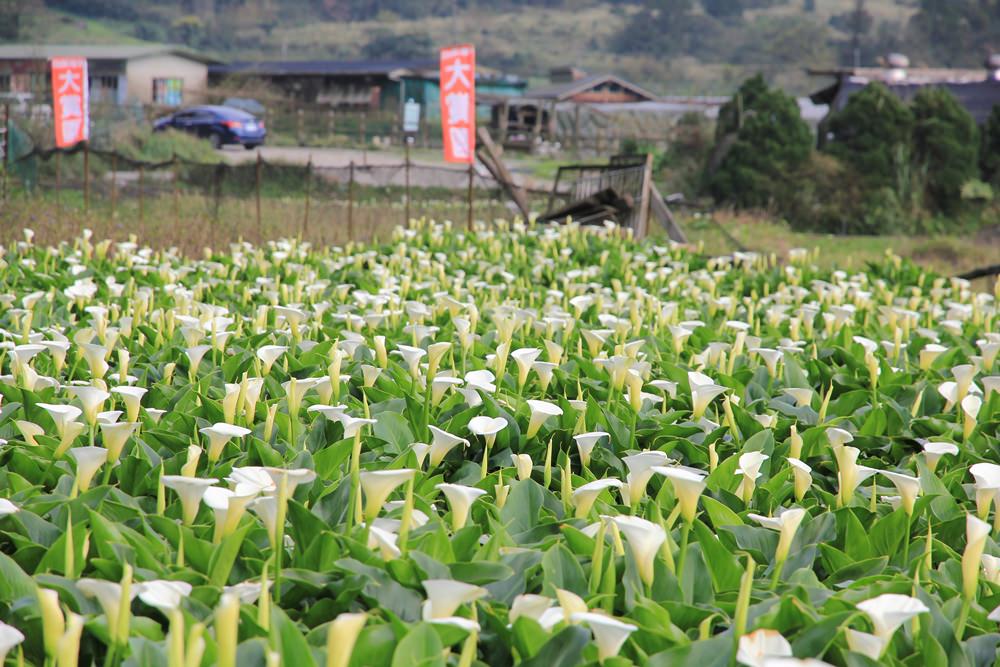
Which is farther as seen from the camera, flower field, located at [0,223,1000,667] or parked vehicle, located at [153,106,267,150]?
parked vehicle, located at [153,106,267,150]

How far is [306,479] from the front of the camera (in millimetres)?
2105

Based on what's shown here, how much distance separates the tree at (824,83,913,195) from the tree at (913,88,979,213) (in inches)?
17.2

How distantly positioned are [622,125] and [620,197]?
97.3ft

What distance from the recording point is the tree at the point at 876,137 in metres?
21.4

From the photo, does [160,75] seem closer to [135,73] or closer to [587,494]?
[135,73]

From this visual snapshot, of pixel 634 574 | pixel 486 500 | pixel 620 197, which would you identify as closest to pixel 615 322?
pixel 486 500


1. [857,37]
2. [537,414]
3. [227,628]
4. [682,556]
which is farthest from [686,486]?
[857,37]

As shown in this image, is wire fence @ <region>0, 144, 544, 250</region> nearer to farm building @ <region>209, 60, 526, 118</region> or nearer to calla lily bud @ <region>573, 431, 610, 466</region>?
calla lily bud @ <region>573, 431, 610, 466</region>

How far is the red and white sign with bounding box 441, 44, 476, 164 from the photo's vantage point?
42.7ft

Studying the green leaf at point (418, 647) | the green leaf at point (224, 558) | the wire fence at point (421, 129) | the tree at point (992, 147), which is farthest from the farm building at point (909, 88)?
A: the green leaf at point (418, 647)

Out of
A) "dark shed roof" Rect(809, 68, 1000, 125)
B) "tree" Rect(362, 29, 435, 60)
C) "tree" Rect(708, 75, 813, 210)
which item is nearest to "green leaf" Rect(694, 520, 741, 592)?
"tree" Rect(708, 75, 813, 210)

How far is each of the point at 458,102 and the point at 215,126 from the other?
2261 cm

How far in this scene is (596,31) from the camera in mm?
95875

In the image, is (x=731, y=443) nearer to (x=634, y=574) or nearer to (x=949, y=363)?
(x=634, y=574)
